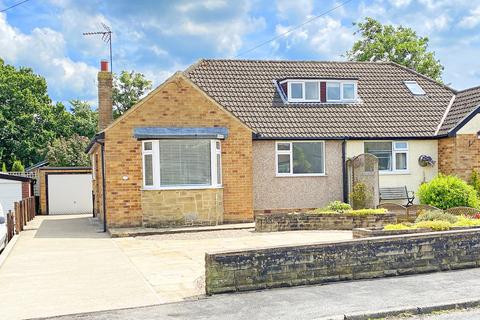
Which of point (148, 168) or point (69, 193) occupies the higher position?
point (148, 168)

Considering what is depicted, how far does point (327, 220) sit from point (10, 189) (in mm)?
14261

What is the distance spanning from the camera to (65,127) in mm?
49094

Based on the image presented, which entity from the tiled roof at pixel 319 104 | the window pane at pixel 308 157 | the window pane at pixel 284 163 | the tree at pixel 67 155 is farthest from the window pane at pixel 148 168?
the tree at pixel 67 155

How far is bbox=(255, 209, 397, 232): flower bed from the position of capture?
15.6 metres

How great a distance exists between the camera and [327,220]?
52.0 feet

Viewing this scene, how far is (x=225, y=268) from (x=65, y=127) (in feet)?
145

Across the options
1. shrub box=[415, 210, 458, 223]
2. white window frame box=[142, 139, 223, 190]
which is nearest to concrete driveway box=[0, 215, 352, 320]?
white window frame box=[142, 139, 223, 190]

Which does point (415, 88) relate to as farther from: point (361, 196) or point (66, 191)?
point (66, 191)

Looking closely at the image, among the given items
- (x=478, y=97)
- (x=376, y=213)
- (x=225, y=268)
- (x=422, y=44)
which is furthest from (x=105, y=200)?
(x=422, y=44)

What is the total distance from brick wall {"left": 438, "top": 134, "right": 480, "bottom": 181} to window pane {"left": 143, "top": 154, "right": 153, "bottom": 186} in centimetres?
1052

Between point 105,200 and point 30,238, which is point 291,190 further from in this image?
point 30,238

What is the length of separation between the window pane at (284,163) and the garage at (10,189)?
11.4 meters

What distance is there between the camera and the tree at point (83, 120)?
4984 centimetres

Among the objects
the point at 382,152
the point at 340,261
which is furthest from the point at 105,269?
the point at 382,152
